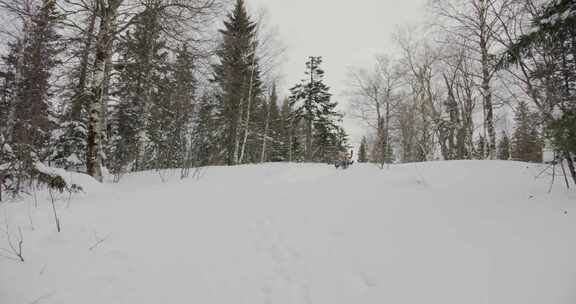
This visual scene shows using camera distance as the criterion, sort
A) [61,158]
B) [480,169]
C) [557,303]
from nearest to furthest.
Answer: [557,303] → [480,169] → [61,158]

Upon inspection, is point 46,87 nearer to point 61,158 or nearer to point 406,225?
point 61,158

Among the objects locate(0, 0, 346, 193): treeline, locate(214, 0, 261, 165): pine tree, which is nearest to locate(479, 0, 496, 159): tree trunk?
locate(0, 0, 346, 193): treeline

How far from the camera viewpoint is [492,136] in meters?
9.88

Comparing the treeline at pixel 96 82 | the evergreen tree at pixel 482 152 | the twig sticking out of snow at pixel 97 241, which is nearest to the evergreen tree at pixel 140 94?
the treeline at pixel 96 82

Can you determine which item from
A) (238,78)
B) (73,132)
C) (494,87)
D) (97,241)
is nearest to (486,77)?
(494,87)

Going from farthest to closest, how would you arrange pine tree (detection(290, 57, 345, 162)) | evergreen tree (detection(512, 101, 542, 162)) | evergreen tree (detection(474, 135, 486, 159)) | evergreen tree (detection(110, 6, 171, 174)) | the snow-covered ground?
1. pine tree (detection(290, 57, 345, 162))
2. evergreen tree (detection(474, 135, 486, 159))
3. evergreen tree (detection(110, 6, 171, 174))
4. evergreen tree (detection(512, 101, 542, 162))
5. the snow-covered ground

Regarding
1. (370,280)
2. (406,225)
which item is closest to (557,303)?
(370,280)

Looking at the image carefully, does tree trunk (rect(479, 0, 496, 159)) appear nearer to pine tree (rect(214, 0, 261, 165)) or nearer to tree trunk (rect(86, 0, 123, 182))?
pine tree (rect(214, 0, 261, 165))

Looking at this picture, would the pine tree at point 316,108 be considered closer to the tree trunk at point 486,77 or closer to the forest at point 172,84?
the forest at point 172,84

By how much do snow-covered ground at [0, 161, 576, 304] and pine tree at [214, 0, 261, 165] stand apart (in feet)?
35.4

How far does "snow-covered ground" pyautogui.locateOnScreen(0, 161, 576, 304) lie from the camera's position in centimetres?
194

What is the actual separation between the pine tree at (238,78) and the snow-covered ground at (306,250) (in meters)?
10.8

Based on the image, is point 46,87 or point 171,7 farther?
point 171,7

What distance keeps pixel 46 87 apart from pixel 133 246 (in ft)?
14.2
